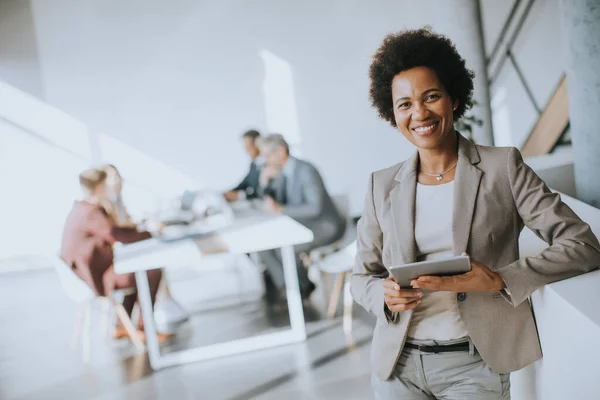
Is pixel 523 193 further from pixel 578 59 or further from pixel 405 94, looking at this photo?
pixel 578 59

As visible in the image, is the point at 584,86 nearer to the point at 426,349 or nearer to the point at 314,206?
the point at 314,206

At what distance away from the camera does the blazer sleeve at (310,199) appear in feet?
17.0

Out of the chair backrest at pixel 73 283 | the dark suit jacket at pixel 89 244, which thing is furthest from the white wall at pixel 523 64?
the chair backrest at pixel 73 283

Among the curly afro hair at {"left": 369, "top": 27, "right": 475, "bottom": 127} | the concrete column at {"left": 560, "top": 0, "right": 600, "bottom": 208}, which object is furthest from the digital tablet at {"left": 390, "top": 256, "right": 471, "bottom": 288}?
the concrete column at {"left": 560, "top": 0, "right": 600, "bottom": 208}

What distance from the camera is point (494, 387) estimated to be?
4.98 ft

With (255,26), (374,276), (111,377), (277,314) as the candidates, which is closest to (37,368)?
(111,377)

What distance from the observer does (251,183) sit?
6520mm

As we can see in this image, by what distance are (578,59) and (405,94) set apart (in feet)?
7.71

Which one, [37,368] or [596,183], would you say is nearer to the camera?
[596,183]

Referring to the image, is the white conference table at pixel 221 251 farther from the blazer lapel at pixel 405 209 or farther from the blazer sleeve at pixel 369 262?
the blazer lapel at pixel 405 209

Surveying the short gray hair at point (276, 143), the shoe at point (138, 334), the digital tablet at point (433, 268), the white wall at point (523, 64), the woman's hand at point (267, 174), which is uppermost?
the white wall at point (523, 64)

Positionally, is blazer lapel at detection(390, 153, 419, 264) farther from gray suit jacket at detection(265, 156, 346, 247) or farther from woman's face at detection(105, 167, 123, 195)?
woman's face at detection(105, 167, 123, 195)

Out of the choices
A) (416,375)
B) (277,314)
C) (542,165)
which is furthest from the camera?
(277,314)

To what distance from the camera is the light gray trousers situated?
4.99 ft
